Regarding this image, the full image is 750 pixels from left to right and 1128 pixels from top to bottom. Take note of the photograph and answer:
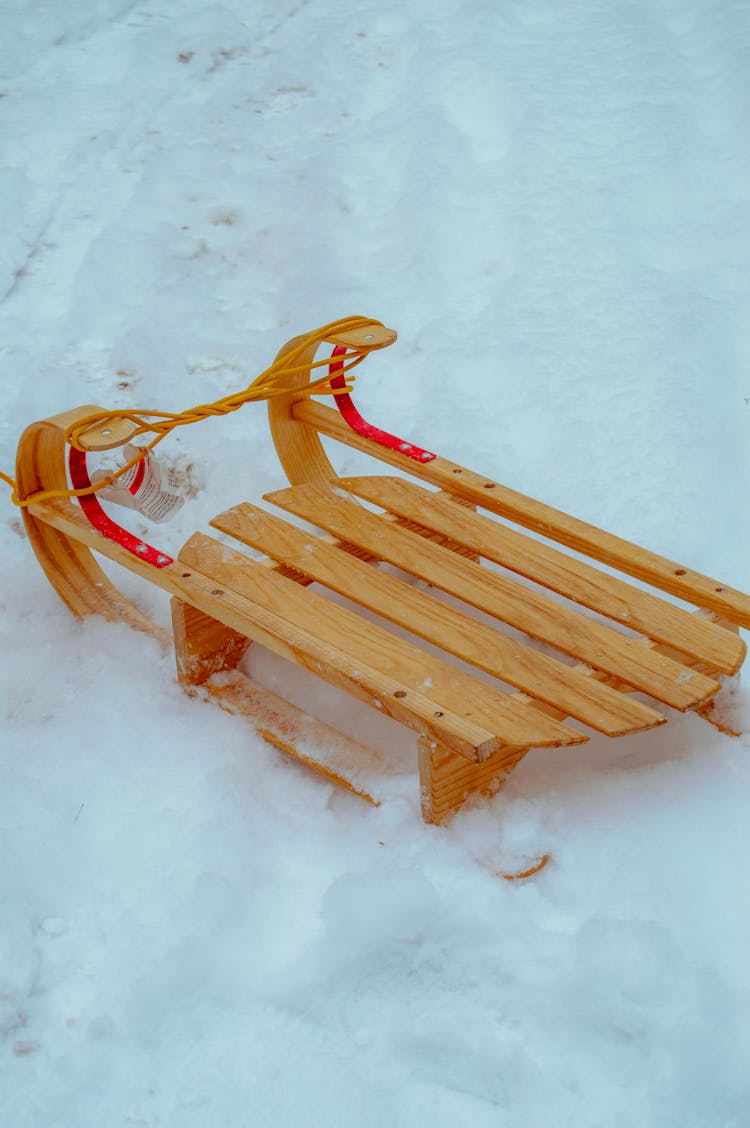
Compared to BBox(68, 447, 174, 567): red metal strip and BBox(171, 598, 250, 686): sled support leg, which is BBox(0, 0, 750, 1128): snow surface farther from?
BBox(68, 447, 174, 567): red metal strip

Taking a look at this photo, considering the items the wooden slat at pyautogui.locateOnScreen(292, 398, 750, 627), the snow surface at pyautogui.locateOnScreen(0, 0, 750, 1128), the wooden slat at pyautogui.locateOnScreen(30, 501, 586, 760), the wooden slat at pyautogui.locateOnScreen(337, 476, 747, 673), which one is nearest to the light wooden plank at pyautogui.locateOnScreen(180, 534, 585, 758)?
the wooden slat at pyautogui.locateOnScreen(30, 501, 586, 760)

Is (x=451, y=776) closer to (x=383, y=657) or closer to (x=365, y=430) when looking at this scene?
(x=383, y=657)

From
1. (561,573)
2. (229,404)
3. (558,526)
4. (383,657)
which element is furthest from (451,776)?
(229,404)

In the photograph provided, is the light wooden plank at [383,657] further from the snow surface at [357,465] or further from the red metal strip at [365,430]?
the red metal strip at [365,430]

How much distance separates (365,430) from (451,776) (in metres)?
0.93

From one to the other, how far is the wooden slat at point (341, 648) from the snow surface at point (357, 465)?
0.17 meters

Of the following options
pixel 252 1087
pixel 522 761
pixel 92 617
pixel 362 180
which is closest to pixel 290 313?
pixel 362 180

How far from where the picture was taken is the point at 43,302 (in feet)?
12.2

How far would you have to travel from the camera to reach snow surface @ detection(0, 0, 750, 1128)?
6.28 ft

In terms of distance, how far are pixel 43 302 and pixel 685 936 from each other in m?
2.46

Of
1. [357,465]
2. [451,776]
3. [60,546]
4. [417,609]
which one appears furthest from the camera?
[357,465]

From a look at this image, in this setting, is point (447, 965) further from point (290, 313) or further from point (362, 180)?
point (362, 180)

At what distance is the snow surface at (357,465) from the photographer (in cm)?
191

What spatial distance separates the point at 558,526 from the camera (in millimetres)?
2656
